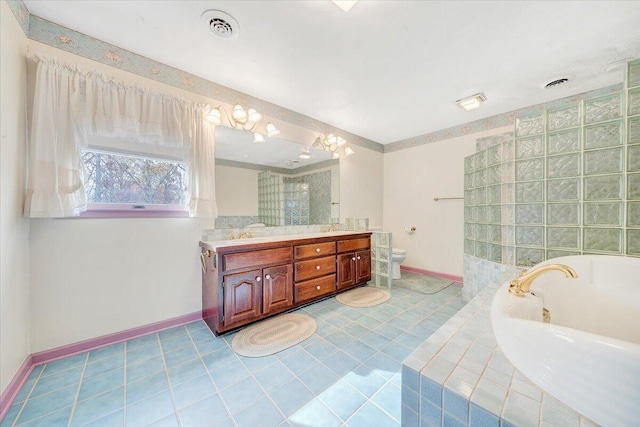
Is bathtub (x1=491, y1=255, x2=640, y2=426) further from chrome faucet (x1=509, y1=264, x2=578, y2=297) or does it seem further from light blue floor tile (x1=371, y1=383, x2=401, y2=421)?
light blue floor tile (x1=371, y1=383, x2=401, y2=421)

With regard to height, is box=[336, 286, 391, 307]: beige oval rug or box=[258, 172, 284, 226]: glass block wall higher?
box=[258, 172, 284, 226]: glass block wall

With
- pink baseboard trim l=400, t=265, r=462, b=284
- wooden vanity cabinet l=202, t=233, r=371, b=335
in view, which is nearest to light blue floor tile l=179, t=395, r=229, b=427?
wooden vanity cabinet l=202, t=233, r=371, b=335

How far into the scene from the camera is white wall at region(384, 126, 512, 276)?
10.4ft

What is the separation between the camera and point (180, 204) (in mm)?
2004

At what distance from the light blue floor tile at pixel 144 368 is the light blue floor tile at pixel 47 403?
0.78ft

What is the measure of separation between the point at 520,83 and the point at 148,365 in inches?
151

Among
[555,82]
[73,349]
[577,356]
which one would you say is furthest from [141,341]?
[555,82]

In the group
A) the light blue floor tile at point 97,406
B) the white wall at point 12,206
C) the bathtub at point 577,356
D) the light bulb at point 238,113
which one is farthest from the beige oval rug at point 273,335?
the light bulb at point 238,113

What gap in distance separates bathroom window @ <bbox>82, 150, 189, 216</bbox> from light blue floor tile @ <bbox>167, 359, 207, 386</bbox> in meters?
1.16

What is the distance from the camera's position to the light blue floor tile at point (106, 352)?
1.55 metres

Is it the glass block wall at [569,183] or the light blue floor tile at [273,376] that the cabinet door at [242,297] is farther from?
the glass block wall at [569,183]

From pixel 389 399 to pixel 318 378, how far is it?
410mm

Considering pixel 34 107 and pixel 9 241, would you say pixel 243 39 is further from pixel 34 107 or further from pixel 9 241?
pixel 9 241

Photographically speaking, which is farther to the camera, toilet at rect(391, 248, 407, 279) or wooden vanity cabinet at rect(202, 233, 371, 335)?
toilet at rect(391, 248, 407, 279)
